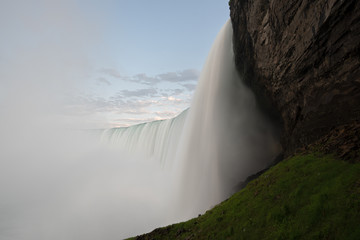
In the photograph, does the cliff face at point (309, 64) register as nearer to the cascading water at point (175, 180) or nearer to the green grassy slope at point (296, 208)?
the green grassy slope at point (296, 208)

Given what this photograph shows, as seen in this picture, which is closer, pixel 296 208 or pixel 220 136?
pixel 296 208

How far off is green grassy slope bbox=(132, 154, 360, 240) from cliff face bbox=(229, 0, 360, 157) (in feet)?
4.91

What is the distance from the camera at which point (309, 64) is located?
39.9 feet

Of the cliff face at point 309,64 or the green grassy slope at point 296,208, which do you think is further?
the cliff face at point 309,64

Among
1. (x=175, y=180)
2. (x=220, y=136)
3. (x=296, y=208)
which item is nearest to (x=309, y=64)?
(x=296, y=208)

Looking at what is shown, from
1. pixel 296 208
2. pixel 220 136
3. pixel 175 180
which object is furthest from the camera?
pixel 175 180

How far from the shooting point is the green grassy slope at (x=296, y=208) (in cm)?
561

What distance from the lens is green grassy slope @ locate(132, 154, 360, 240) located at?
5605 mm

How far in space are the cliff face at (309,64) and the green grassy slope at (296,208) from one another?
4.91 ft

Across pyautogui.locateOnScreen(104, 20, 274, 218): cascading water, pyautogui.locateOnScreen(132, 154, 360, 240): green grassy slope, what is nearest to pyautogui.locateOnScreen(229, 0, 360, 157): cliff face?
pyautogui.locateOnScreen(132, 154, 360, 240): green grassy slope

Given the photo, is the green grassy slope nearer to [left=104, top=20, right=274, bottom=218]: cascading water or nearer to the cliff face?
the cliff face

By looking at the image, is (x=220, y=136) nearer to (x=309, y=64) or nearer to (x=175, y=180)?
(x=175, y=180)

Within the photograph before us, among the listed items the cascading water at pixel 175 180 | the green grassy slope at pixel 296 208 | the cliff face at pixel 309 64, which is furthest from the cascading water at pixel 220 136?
the green grassy slope at pixel 296 208

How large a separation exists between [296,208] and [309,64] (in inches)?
358
